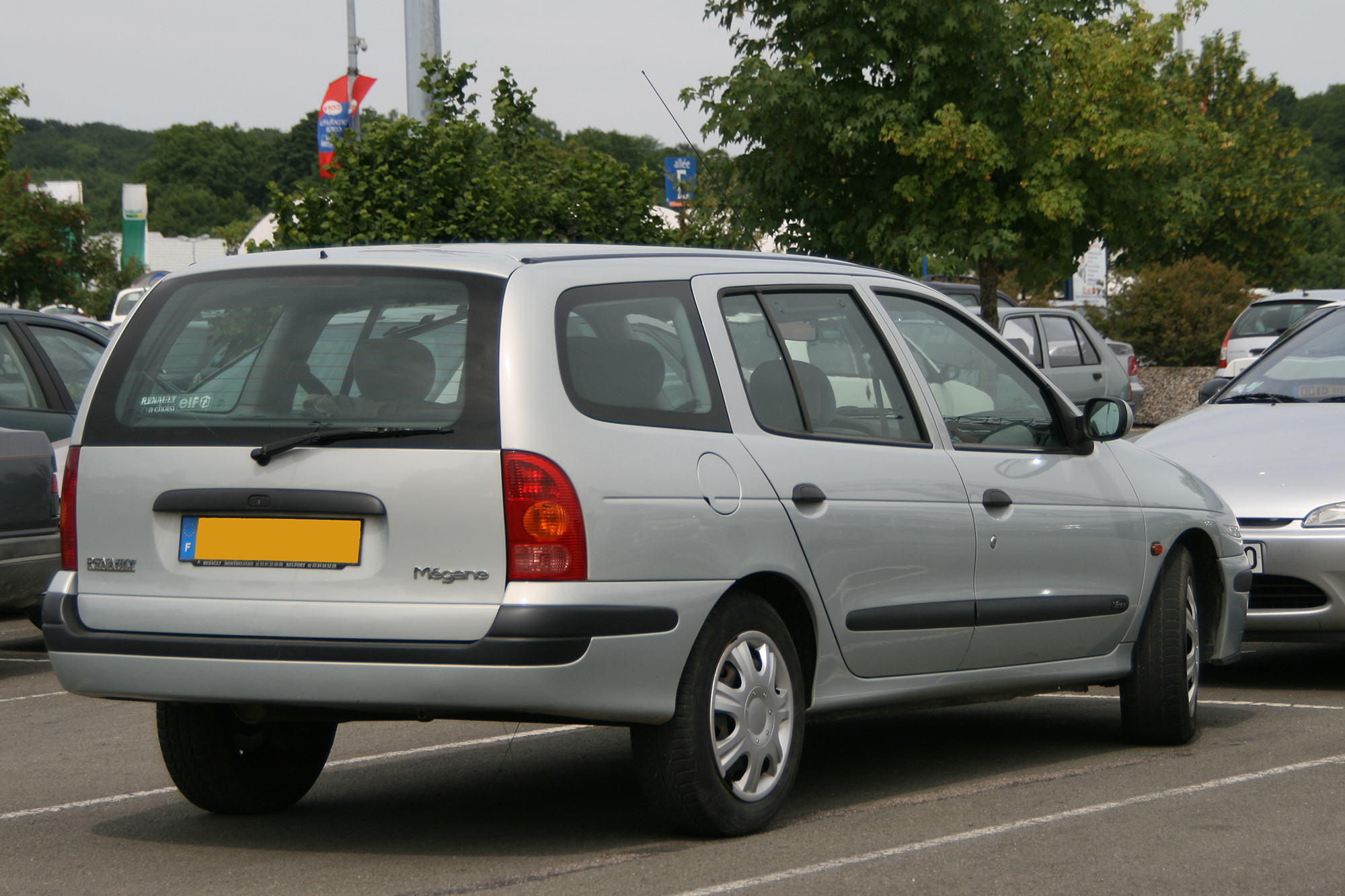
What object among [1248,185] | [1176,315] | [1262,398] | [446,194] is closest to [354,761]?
[1262,398]

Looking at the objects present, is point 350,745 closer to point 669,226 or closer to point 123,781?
point 123,781

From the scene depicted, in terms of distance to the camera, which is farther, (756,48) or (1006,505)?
(756,48)

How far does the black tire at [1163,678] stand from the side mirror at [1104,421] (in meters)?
0.61

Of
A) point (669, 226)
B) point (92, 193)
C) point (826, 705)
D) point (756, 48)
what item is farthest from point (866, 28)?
point (92, 193)

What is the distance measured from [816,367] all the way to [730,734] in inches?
48.6

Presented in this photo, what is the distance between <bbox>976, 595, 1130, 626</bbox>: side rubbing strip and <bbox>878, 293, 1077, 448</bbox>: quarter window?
537 millimetres

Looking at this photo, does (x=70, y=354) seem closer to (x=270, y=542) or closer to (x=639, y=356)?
(x=270, y=542)

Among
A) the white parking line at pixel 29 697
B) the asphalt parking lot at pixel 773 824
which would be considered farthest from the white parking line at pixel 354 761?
the white parking line at pixel 29 697

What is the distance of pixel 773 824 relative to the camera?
16.8ft

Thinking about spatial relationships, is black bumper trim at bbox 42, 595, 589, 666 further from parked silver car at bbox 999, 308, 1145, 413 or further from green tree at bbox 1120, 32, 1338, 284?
green tree at bbox 1120, 32, 1338, 284

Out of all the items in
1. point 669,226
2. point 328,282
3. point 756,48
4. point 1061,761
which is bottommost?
point 1061,761

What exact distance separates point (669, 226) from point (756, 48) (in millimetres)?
6284

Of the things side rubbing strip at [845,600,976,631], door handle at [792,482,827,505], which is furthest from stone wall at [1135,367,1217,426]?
door handle at [792,482,827,505]

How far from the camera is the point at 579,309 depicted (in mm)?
4746
